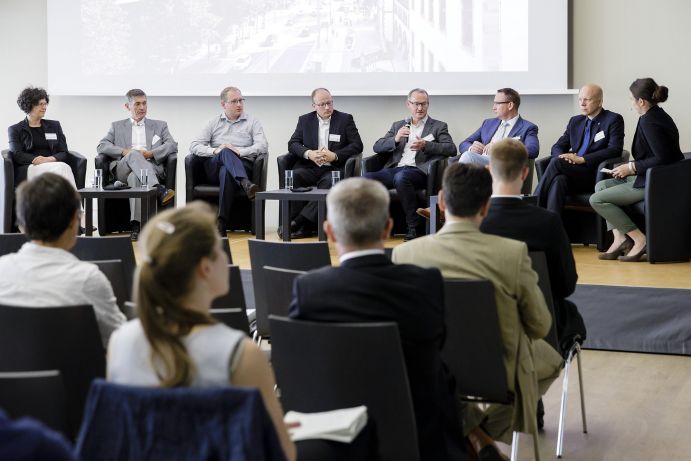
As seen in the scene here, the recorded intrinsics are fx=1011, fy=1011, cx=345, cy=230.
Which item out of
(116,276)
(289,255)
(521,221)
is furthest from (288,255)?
(521,221)

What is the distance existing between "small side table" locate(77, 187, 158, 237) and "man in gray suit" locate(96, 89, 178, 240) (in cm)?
31

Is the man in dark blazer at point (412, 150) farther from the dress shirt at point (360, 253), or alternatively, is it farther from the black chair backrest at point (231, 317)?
the dress shirt at point (360, 253)

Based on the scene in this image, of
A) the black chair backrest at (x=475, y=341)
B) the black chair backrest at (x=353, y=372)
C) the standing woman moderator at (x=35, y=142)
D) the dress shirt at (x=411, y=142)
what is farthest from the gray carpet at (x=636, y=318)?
the standing woman moderator at (x=35, y=142)

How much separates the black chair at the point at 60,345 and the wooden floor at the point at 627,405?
1743mm

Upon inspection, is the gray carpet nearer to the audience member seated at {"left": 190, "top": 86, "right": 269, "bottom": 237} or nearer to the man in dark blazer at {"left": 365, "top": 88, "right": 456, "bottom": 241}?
the man in dark blazer at {"left": 365, "top": 88, "right": 456, "bottom": 241}

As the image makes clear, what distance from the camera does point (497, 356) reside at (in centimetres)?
299

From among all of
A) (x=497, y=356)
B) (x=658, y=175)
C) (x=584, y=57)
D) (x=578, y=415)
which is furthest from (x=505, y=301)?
(x=584, y=57)

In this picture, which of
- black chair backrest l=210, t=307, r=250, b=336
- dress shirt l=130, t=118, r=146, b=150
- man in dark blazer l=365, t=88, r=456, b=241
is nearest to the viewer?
black chair backrest l=210, t=307, r=250, b=336

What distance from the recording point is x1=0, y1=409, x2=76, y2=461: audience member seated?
0.97 meters

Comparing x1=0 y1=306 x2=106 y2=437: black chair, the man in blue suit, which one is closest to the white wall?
the man in blue suit

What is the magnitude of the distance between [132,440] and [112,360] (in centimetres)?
19

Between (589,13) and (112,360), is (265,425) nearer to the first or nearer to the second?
(112,360)

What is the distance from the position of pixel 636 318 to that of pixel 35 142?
5.37 meters

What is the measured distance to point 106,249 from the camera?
441cm
